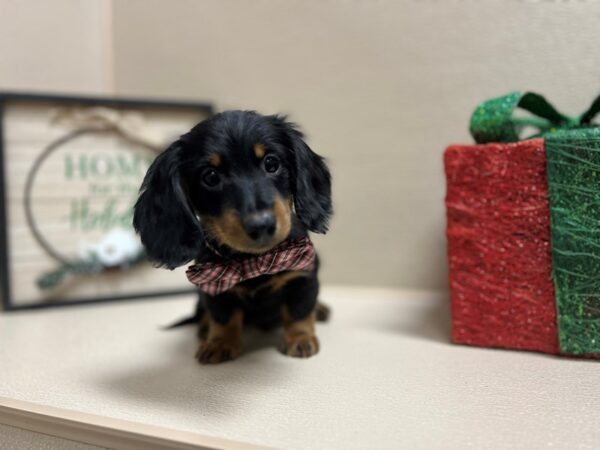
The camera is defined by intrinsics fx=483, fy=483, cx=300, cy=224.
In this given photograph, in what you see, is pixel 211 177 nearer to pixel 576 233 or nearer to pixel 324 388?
pixel 324 388

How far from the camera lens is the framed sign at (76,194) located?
1474 mm

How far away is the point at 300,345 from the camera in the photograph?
1.05 meters

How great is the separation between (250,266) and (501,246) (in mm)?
533

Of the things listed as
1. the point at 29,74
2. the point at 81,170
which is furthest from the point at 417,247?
the point at 29,74

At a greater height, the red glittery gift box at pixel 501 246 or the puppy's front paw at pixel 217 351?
the red glittery gift box at pixel 501 246

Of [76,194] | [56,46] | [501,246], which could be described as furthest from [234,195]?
[56,46]

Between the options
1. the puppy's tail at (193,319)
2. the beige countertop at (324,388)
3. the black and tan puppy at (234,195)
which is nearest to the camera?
the beige countertop at (324,388)

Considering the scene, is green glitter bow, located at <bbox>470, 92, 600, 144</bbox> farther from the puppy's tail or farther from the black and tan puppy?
the puppy's tail

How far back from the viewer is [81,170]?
5.18ft

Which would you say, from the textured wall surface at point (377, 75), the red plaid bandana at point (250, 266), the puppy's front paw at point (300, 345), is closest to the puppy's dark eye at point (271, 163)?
the red plaid bandana at point (250, 266)

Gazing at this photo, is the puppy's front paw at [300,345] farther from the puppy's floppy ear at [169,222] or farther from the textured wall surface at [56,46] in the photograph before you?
the textured wall surface at [56,46]

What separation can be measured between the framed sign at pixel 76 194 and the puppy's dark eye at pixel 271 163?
87 centimetres

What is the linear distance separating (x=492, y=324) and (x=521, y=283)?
0.11m

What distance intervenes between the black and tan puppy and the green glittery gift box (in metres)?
0.32
